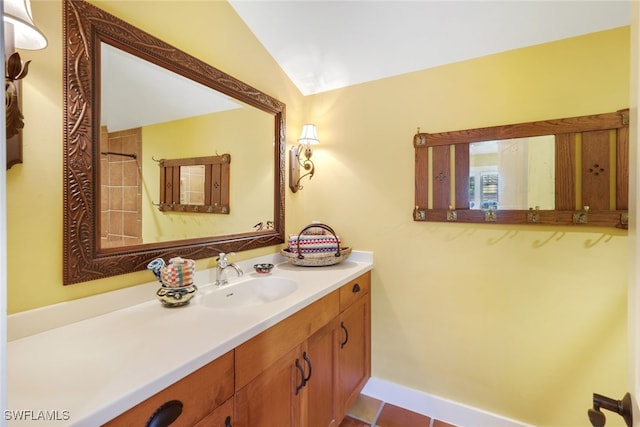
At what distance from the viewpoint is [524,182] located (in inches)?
57.8

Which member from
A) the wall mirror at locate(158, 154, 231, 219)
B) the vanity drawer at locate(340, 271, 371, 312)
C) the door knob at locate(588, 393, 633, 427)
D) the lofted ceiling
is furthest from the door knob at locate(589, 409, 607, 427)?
the lofted ceiling

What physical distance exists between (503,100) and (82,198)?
1.97m

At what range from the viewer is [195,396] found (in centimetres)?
73

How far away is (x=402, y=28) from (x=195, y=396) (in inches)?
73.5

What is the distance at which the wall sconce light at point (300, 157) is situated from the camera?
1.89 meters

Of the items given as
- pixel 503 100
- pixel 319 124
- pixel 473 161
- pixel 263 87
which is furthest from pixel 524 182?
pixel 263 87

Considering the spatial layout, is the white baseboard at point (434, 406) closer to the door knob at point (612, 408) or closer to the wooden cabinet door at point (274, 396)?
the wooden cabinet door at point (274, 396)

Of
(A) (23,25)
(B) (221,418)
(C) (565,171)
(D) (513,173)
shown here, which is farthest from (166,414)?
(C) (565,171)

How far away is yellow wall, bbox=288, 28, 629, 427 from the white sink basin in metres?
0.61

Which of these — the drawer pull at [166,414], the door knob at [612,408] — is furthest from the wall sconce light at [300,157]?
the door knob at [612,408]

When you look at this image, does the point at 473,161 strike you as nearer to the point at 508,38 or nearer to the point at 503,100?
the point at 503,100

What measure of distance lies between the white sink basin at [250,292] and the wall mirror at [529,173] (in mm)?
911

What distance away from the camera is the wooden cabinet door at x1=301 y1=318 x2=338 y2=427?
1.23 meters

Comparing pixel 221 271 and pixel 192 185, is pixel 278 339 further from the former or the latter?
pixel 192 185
